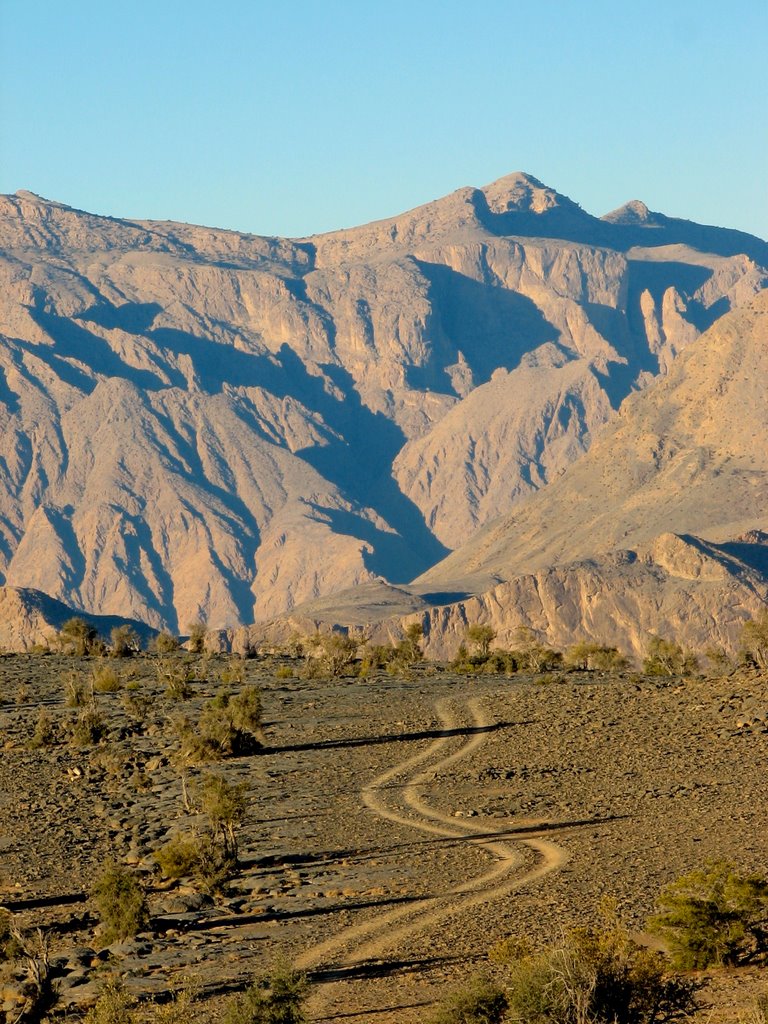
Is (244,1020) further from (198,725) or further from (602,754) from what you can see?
(198,725)

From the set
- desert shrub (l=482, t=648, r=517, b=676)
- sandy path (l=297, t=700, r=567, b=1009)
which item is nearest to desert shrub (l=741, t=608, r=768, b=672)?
desert shrub (l=482, t=648, r=517, b=676)

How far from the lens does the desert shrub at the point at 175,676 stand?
55.5 m

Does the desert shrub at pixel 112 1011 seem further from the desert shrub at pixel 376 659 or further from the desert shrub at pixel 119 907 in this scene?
the desert shrub at pixel 376 659

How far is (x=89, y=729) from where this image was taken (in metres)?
46.8

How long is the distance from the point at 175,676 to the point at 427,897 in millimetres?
30887

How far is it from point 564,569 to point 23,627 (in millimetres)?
89619

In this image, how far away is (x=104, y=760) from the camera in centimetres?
4369

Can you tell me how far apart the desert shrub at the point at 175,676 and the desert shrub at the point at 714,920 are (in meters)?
32.7

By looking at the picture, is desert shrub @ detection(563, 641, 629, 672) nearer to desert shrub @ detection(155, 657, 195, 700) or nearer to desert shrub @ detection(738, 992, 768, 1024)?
desert shrub @ detection(155, 657, 195, 700)

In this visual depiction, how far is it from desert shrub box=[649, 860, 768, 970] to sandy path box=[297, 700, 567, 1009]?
4.25 m

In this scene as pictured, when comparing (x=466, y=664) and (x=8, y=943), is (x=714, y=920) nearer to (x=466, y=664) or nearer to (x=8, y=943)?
(x=8, y=943)

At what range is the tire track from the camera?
26000mm

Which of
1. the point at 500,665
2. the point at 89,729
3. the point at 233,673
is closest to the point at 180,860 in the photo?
the point at 89,729

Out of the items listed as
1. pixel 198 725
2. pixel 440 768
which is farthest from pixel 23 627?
pixel 440 768
